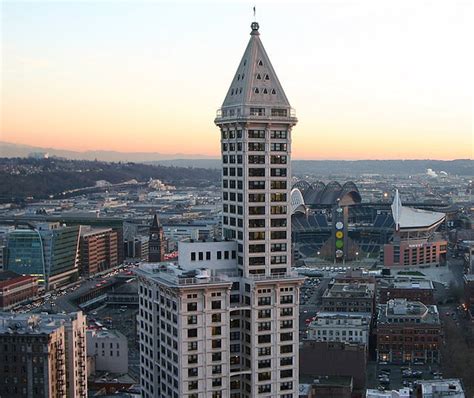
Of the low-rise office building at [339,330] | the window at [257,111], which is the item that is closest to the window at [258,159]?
the window at [257,111]

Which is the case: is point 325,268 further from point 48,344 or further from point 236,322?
point 236,322

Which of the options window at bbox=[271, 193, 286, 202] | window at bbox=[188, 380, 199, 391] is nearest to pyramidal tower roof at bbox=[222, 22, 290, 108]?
window at bbox=[271, 193, 286, 202]

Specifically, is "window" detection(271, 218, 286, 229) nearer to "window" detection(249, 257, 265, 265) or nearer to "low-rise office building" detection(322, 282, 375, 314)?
"window" detection(249, 257, 265, 265)

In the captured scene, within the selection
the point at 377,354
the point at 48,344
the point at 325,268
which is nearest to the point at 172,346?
the point at 48,344

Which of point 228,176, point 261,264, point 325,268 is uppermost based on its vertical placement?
point 228,176

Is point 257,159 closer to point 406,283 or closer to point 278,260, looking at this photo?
point 278,260

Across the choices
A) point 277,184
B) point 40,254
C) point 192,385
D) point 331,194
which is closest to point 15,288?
point 40,254
